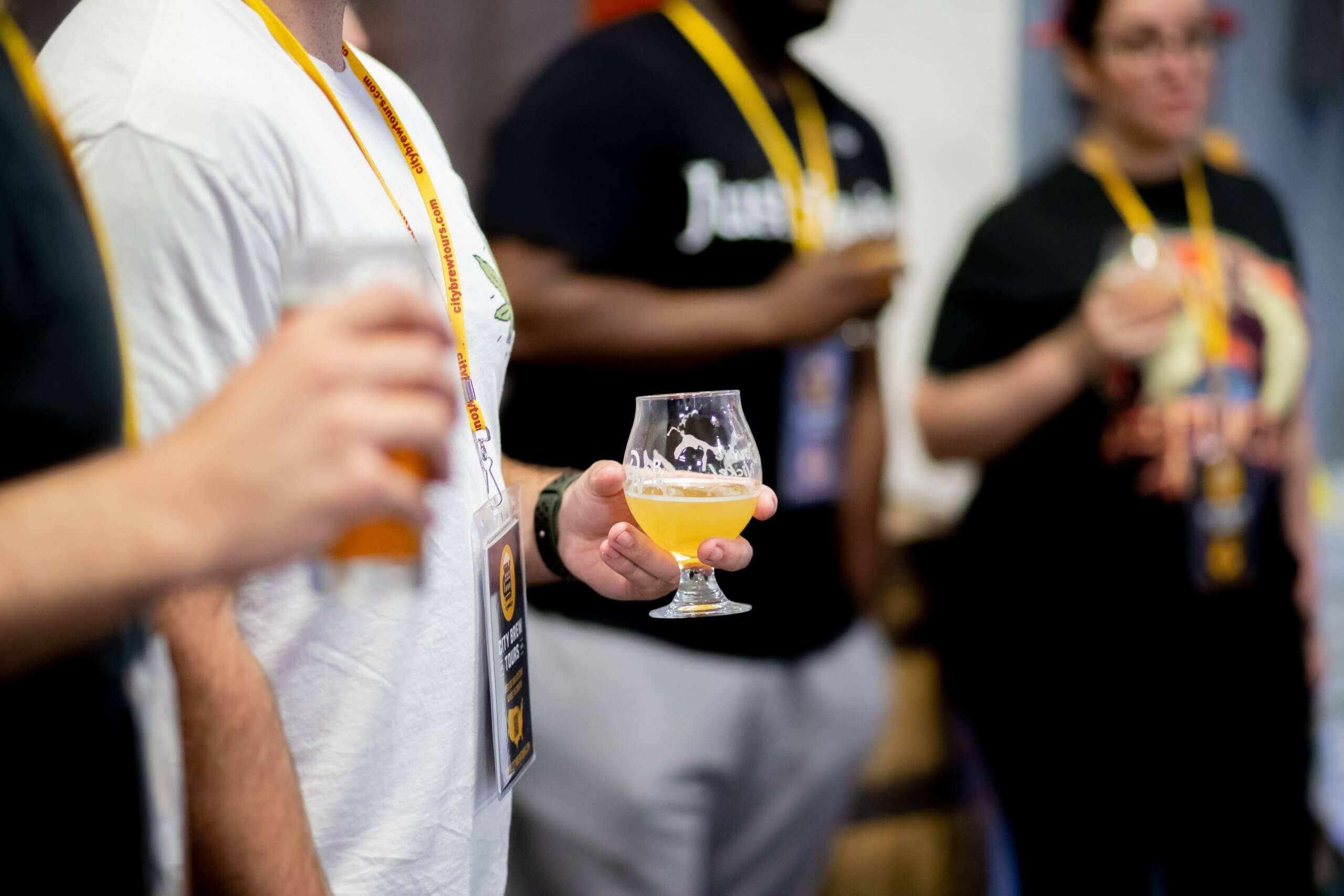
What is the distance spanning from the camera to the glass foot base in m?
0.82

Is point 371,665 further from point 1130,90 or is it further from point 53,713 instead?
point 1130,90

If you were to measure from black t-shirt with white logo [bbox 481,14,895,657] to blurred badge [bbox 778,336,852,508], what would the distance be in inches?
0.5

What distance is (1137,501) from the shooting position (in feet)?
6.44

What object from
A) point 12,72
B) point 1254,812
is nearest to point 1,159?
point 12,72

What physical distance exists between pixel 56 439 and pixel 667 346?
1.05 m

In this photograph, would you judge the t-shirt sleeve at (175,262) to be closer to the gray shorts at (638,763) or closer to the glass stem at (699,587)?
the glass stem at (699,587)

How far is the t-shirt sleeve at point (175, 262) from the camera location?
28.7 inches

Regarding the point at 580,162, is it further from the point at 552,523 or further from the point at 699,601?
the point at 699,601

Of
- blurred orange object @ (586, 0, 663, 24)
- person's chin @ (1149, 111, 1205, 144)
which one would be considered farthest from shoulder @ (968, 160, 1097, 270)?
blurred orange object @ (586, 0, 663, 24)

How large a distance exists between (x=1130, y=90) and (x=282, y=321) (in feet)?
6.06

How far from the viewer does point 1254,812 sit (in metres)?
2.05

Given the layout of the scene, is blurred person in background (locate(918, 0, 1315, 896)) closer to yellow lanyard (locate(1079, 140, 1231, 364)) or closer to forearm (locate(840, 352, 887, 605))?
yellow lanyard (locate(1079, 140, 1231, 364))

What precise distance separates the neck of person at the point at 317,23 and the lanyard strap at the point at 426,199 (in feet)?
0.03

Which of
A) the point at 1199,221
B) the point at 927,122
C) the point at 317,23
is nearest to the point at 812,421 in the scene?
the point at 1199,221
